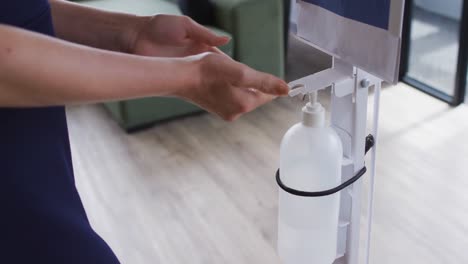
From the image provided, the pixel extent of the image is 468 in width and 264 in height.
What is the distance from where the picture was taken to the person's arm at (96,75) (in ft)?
1.57

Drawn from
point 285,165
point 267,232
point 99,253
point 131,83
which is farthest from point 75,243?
point 267,232

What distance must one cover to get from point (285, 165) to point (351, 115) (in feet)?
0.38

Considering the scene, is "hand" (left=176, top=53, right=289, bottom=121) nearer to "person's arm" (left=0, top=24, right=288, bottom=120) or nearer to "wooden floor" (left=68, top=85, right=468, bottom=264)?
"person's arm" (left=0, top=24, right=288, bottom=120)

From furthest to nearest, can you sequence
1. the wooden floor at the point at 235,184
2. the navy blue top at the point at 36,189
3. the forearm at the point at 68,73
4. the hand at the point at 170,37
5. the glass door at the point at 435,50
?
the glass door at the point at 435,50 → the wooden floor at the point at 235,184 → the hand at the point at 170,37 → the navy blue top at the point at 36,189 → the forearm at the point at 68,73

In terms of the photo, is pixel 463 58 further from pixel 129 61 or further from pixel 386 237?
pixel 129 61

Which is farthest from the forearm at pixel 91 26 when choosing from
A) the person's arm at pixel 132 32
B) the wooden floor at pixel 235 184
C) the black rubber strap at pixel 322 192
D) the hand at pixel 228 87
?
the wooden floor at pixel 235 184

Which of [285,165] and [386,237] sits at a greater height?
[285,165]

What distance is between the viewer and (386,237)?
194 centimetres

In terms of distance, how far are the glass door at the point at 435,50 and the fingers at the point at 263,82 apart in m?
2.27

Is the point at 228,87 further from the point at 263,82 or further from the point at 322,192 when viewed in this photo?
the point at 322,192

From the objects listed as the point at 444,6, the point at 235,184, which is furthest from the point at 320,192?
the point at 444,6

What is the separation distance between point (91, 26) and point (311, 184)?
1.14 ft

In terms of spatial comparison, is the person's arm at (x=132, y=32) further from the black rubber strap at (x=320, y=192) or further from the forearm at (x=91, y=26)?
the black rubber strap at (x=320, y=192)

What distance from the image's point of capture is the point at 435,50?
299cm
